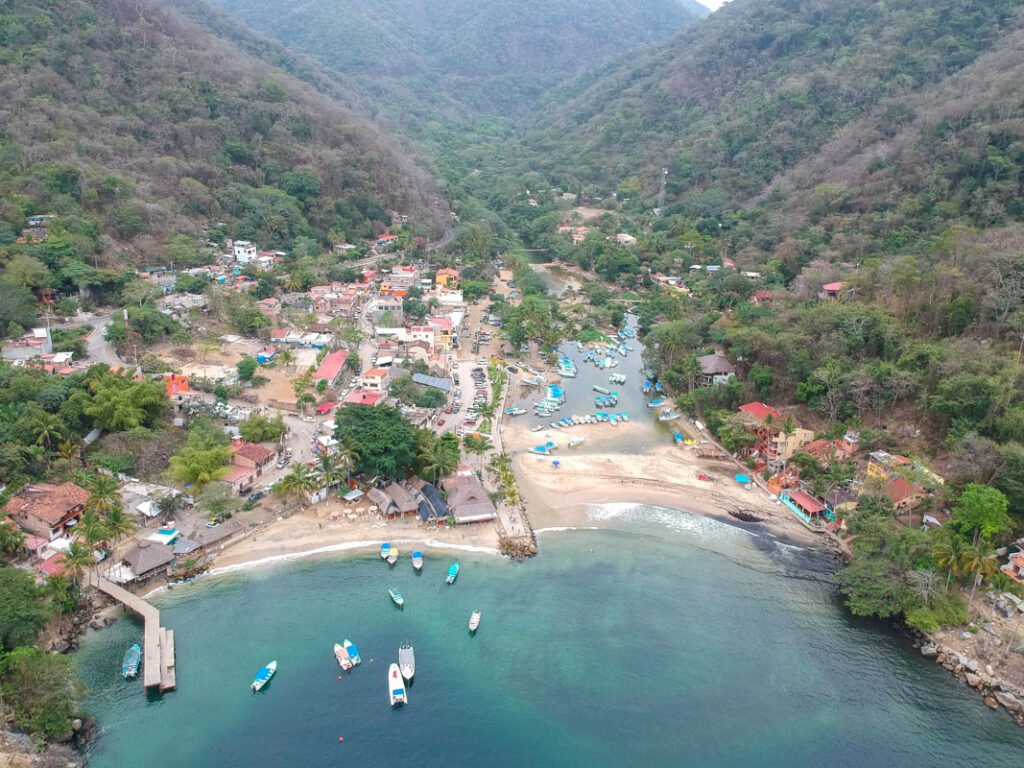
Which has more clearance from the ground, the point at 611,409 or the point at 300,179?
the point at 300,179

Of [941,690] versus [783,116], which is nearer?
[941,690]

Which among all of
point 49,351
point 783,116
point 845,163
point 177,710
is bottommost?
point 177,710

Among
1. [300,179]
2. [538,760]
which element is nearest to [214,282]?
[300,179]

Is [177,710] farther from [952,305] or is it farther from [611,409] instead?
[952,305]

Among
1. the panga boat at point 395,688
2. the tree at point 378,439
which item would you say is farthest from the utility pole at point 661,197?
the panga boat at point 395,688

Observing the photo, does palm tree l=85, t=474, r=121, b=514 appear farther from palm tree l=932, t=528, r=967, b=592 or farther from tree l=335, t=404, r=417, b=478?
palm tree l=932, t=528, r=967, b=592

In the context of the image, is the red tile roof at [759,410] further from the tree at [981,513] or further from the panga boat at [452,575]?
the panga boat at [452,575]

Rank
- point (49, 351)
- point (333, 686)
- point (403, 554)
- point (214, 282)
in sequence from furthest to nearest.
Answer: point (214, 282) → point (49, 351) → point (403, 554) → point (333, 686)
